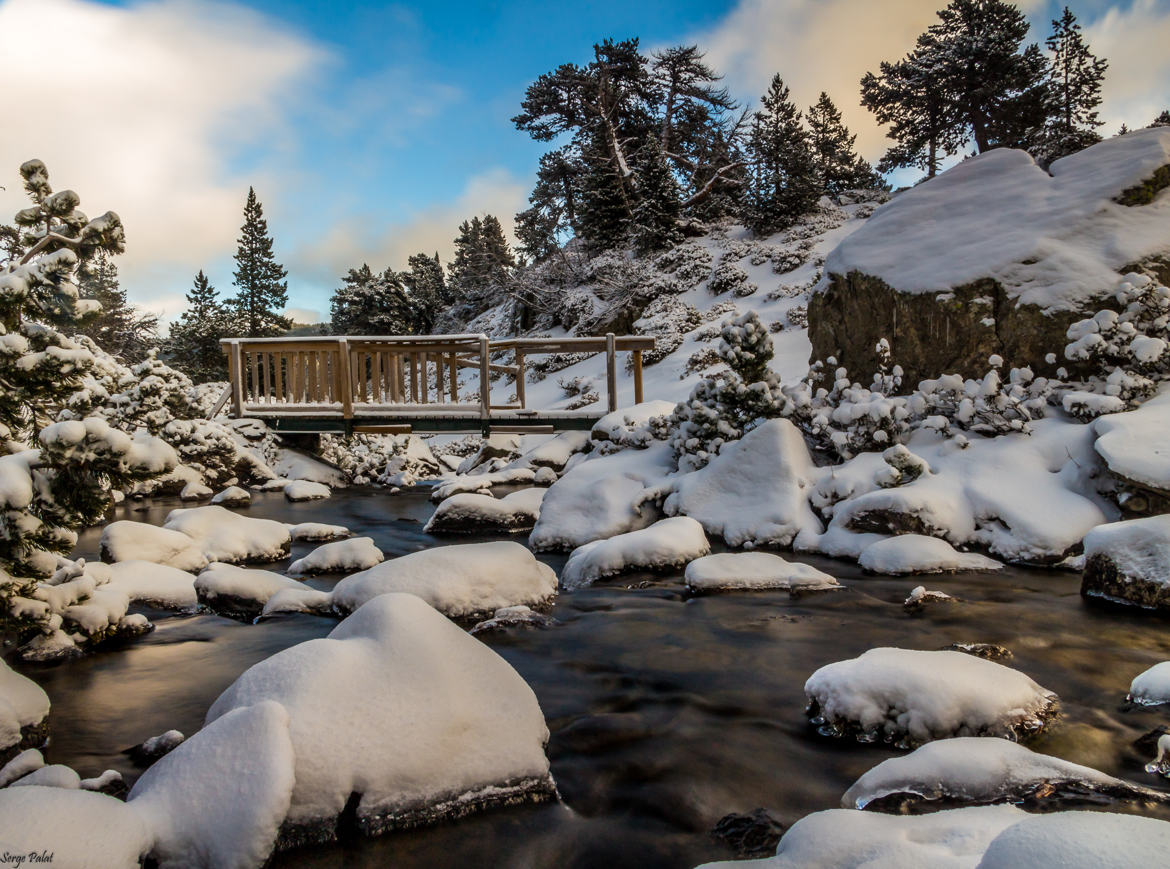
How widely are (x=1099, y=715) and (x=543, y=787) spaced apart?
8.05ft

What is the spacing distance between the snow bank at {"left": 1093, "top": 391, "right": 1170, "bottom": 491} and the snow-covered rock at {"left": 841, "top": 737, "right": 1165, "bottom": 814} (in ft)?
11.6

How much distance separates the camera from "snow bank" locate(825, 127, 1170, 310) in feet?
22.4

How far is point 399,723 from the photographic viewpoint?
2418 mm

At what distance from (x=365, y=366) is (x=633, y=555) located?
8.19 m

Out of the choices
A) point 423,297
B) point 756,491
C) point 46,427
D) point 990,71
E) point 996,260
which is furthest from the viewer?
point 423,297

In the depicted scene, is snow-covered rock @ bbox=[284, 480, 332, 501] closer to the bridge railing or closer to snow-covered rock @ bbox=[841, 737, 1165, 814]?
the bridge railing

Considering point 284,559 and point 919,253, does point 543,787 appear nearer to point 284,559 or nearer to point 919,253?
point 284,559

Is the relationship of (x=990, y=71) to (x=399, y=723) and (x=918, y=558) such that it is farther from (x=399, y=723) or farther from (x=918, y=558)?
(x=399, y=723)

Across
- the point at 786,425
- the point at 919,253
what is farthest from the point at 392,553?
the point at 919,253

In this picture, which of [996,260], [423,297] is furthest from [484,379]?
[423,297]

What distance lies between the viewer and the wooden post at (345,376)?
11738 millimetres

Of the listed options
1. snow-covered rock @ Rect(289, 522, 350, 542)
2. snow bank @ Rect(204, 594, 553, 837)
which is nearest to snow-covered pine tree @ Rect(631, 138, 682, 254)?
snow-covered rock @ Rect(289, 522, 350, 542)

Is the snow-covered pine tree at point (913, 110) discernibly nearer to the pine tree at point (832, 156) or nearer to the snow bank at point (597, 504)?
the pine tree at point (832, 156)

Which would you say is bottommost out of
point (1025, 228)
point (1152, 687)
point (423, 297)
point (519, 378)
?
point (1152, 687)
